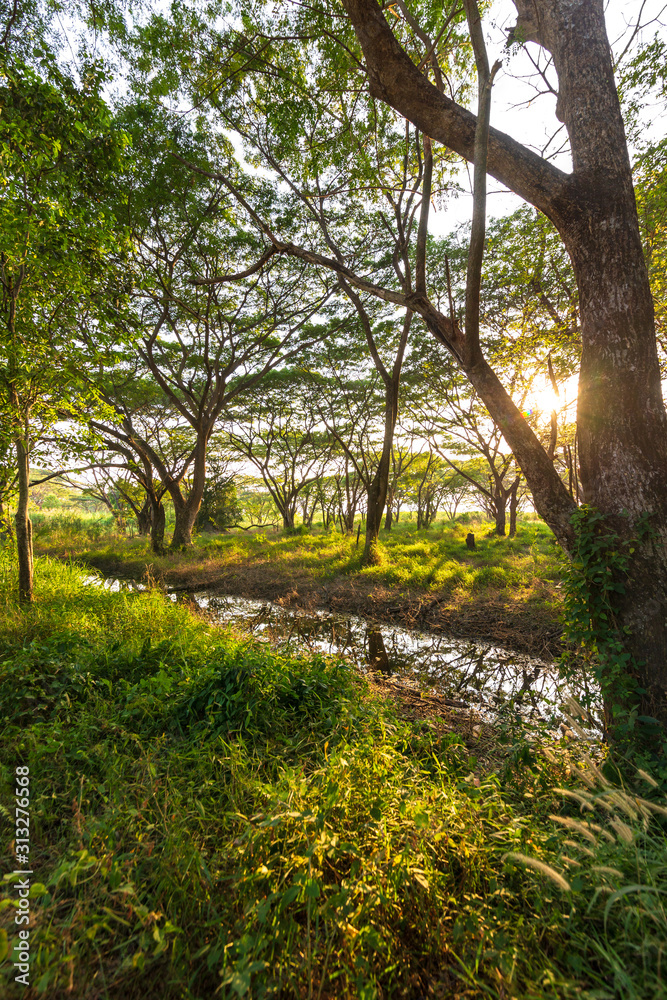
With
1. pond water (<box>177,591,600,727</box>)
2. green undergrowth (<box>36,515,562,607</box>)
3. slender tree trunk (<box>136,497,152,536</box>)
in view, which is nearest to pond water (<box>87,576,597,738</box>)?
pond water (<box>177,591,600,727</box>)

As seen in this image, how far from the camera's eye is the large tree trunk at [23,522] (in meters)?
5.15

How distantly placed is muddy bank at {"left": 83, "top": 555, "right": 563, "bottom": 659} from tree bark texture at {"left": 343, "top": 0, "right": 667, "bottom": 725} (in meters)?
1.81

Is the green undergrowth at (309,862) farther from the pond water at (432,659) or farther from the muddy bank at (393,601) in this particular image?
the muddy bank at (393,601)

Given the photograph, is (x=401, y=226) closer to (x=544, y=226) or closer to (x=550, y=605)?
(x=544, y=226)

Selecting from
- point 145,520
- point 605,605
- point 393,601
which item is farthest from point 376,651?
point 145,520

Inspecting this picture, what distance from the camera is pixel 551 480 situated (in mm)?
3092

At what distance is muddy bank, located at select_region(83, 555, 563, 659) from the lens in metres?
5.79

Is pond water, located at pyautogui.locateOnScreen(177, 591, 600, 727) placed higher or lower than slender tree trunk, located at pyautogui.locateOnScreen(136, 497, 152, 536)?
lower

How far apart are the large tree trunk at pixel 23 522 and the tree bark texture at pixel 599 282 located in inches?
218

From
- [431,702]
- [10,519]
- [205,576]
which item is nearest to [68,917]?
[431,702]

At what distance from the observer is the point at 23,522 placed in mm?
5340

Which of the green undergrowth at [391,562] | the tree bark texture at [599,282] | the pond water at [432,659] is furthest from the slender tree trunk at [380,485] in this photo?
the tree bark texture at [599,282]

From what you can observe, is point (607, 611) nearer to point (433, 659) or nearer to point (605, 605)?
point (605, 605)

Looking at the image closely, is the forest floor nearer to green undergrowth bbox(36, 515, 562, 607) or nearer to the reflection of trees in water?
A: green undergrowth bbox(36, 515, 562, 607)
